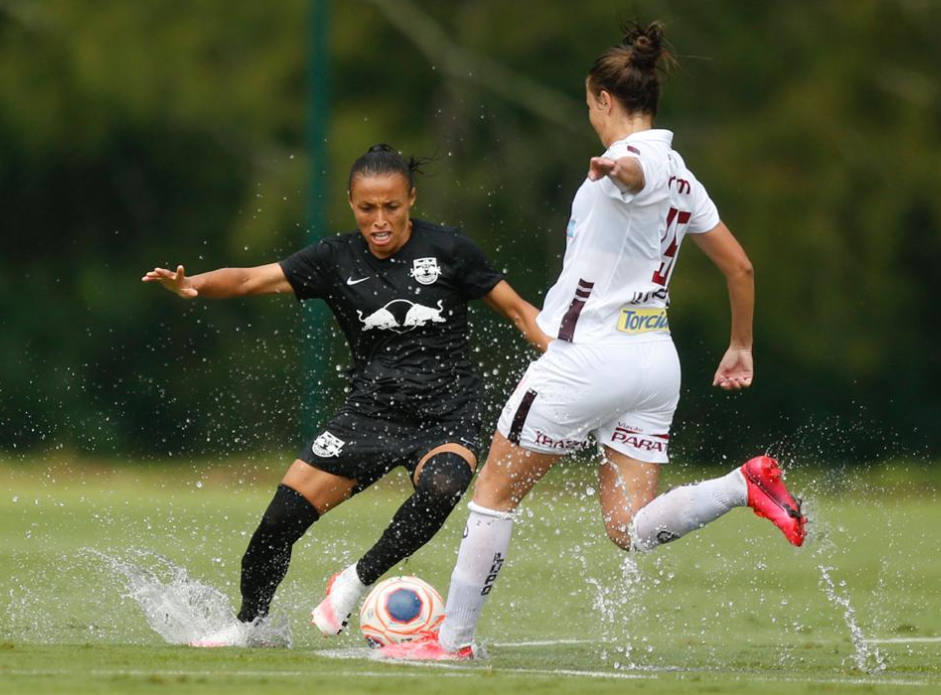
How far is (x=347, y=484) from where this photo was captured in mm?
6770

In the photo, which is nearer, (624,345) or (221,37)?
(624,345)

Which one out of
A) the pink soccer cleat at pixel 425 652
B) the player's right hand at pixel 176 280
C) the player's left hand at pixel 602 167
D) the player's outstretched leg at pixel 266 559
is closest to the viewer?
the player's left hand at pixel 602 167

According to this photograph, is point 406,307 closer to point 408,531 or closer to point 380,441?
point 380,441

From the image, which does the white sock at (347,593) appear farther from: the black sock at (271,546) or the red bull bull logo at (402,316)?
the red bull bull logo at (402,316)

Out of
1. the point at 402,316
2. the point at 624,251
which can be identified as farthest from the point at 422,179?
the point at 624,251

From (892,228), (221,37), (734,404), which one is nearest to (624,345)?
(734,404)

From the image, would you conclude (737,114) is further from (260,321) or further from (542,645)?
(542,645)

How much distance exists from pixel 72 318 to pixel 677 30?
247 inches

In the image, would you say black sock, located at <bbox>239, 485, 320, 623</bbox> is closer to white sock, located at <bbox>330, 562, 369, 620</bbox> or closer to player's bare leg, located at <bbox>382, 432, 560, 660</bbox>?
white sock, located at <bbox>330, 562, 369, 620</bbox>

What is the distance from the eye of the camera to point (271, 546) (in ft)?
22.1

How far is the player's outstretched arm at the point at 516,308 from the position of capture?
265 inches

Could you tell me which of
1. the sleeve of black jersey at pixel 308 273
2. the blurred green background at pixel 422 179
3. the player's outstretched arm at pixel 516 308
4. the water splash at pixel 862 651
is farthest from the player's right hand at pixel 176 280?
the blurred green background at pixel 422 179

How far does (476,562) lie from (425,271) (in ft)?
3.93

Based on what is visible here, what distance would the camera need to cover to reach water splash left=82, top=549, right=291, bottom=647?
676cm
